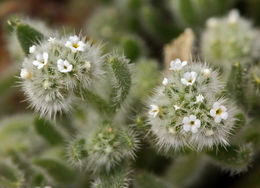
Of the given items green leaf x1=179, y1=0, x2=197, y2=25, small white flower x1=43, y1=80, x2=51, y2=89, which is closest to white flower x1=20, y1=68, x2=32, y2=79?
small white flower x1=43, y1=80, x2=51, y2=89

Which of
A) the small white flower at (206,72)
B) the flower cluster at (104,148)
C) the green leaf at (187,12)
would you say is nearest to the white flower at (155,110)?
the flower cluster at (104,148)

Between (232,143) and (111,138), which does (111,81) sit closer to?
(111,138)

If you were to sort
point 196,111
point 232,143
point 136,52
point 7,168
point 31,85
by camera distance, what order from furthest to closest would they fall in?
point 136,52
point 7,168
point 232,143
point 31,85
point 196,111

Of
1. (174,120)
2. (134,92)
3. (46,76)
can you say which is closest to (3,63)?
(134,92)

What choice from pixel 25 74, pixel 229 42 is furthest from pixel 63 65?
pixel 229 42

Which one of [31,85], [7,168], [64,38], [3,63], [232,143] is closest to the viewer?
[31,85]

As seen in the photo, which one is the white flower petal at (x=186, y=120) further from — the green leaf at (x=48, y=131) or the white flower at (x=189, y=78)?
the green leaf at (x=48, y=131)
